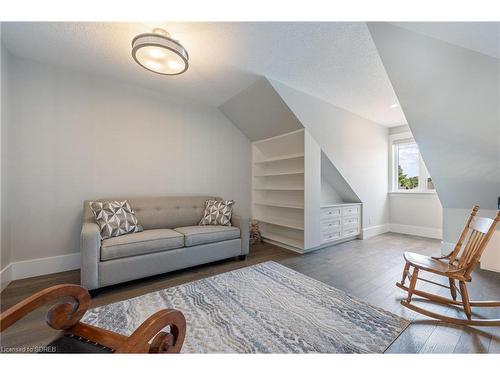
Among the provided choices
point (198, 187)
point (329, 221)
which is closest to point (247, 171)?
point (198, 187)

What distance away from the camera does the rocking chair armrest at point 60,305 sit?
0.76m

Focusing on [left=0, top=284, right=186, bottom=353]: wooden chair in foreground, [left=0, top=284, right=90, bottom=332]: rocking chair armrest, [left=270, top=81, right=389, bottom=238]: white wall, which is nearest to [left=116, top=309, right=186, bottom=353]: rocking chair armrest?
[left=0, top=284, right=186, bottom=353]: wooden chair in foreground

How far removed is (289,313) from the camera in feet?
5.12

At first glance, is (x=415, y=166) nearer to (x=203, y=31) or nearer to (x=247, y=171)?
(x=247, y=171)

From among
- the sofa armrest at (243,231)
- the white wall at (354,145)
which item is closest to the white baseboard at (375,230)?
the white wall at (354,145)

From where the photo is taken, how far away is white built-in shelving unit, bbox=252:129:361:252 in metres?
3.04

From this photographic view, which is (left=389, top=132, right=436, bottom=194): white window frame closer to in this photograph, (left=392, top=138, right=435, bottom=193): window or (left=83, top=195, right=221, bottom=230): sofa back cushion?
(left=392, top=138, right=435, bottom=193): window

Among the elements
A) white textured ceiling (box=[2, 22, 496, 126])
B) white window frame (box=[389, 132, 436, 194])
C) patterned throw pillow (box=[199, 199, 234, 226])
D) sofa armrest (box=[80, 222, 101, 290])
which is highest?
white textured ceiling (box=[2, 22, 496, 126])

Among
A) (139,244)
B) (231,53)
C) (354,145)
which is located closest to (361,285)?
(139,244)

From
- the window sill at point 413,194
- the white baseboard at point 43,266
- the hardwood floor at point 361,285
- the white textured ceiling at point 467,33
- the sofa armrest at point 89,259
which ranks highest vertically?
the white textured ceiling at point 467,33

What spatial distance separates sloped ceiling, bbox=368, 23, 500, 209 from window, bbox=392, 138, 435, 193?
4.96 ft

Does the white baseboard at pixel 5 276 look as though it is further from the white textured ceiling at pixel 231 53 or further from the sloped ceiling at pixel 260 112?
the sloped ceiling at pixel 260 112

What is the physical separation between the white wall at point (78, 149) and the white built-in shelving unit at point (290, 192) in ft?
3.84

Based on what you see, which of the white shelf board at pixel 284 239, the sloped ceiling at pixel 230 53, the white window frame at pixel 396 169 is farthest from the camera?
the white window frame at pixel 396 169
